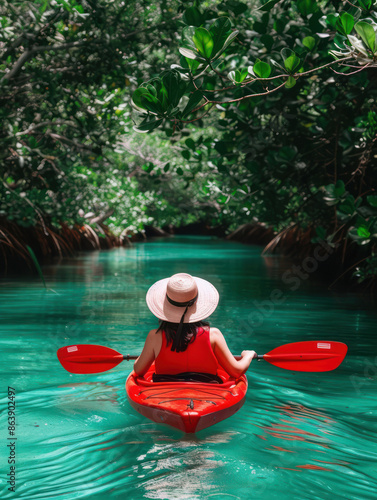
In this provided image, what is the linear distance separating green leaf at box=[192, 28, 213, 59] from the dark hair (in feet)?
5.14

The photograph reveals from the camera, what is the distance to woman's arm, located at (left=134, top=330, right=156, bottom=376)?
3.93 m

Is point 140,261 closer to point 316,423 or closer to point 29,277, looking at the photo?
point 29,277

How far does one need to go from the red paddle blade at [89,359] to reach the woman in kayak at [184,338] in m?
0.64

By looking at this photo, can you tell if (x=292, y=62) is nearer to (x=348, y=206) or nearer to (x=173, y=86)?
(x=173, y=86)

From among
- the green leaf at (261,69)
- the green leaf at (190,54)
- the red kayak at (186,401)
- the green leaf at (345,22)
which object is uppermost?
the green leaf at (345,22)

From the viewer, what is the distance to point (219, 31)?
3.66 metres

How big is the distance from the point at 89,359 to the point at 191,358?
38.9 inches

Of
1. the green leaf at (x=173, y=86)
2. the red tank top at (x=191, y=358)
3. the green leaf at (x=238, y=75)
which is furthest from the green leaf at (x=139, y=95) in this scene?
the red tank top at (x=191, y=358)

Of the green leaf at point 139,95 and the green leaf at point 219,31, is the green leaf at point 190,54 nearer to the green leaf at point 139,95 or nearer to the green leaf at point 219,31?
the green leaf at point 219,31

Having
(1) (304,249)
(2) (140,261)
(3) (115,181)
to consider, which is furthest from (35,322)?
(3) (115,181)

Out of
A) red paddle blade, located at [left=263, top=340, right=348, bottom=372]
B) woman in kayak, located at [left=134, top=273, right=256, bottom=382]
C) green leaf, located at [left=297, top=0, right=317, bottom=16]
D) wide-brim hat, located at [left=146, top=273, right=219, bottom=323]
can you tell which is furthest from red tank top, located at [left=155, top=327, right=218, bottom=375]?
green leaf, located at [left=297, top=0, right=317, bottom=16]

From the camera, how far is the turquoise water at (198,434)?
2.98m

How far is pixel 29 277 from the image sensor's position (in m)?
10.9

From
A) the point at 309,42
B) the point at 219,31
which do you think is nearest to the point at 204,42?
the point at 219,31
